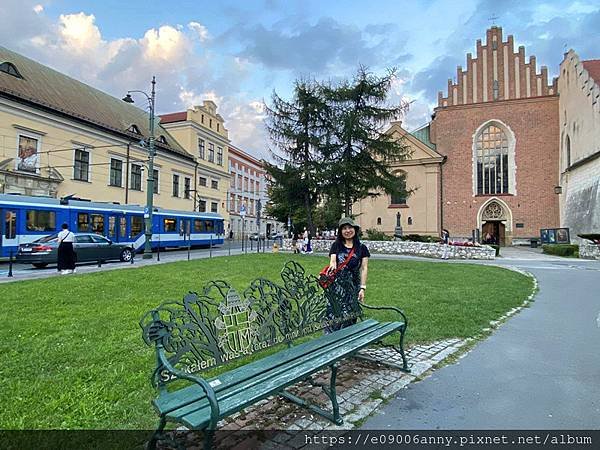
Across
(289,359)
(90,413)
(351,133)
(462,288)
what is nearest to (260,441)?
(289,359)

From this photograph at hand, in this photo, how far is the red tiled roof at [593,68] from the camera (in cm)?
2902

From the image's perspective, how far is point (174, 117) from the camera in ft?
138

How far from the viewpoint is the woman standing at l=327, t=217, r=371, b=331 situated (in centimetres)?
450

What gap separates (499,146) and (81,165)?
1439 inches

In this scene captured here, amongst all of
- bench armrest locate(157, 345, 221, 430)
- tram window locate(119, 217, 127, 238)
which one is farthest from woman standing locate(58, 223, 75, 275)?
bench armrest locate(157, 345, 221, 430)

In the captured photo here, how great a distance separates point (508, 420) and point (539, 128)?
39790mm

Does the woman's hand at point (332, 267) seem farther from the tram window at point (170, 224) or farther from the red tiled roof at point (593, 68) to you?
the red tiled roof at point (593, 68)

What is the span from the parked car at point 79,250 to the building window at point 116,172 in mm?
14555

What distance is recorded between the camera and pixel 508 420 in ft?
9.91

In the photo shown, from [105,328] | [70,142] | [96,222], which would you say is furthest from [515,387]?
[70,142]

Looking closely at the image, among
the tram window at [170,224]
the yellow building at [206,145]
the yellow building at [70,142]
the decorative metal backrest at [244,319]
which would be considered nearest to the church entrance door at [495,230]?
the tram window at [170,224]

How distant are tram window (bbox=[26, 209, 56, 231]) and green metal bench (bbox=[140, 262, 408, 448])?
709 inches

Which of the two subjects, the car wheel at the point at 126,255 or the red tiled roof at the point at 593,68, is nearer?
the car wheel at the point at 126,255

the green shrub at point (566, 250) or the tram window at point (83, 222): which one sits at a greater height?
the tram window at point (83, 222)
